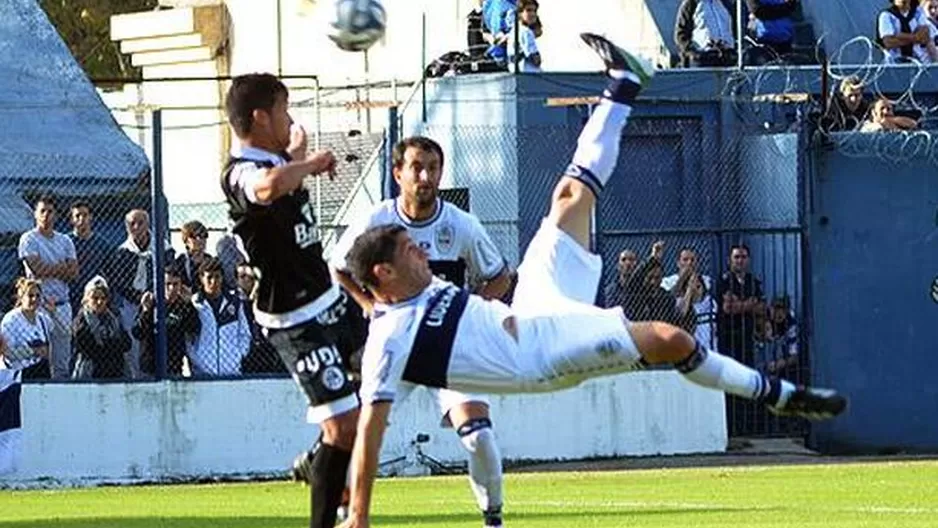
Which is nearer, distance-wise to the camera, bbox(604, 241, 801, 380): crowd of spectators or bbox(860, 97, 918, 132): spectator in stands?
bbox(604, 241, 801, 380): crowd of spectators

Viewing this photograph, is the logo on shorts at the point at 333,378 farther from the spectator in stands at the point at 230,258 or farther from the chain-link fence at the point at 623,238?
the spectator in stands at the point at 230,258

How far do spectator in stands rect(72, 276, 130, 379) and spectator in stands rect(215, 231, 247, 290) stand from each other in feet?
3.44

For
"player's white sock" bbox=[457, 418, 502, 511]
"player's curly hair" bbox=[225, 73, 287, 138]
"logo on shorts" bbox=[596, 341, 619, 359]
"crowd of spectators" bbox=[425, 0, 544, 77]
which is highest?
A: "crowd of spectators" bbox=[425, 0, 544, 77]

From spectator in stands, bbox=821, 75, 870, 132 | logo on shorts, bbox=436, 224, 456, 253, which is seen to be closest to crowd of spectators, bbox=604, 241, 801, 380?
spectator in stands, bbox=821, 75, 870, 132

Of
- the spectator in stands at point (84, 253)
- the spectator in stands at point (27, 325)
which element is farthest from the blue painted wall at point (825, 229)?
the spectator in stands at point (27, 325)

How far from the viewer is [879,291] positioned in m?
28.1

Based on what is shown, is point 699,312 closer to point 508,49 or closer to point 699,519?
point 508,49

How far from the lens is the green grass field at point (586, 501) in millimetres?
18109

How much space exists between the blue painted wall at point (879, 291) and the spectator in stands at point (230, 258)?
19.4 feet

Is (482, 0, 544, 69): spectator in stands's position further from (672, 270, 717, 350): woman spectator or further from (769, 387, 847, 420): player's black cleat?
(769, 387, 847, 420): player's black cleat

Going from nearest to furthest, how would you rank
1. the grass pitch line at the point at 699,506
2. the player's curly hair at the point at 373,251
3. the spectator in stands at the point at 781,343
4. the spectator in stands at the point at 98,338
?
the player's curly hair at the point at 373,251
the grass pitch line at the point at 699,506
the spectator in stands at the point at 98,338
the spectator in stands at the point at 781,343

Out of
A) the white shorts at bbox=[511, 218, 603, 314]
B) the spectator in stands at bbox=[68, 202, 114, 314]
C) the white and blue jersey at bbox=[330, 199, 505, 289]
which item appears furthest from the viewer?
the spectator in stands at bbox=[68, 202, 114, 314]

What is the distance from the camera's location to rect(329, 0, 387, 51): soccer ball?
17.1 m

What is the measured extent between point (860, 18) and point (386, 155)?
30.6 ft
